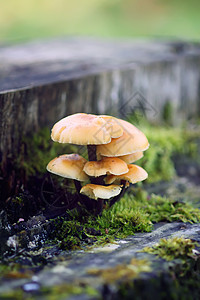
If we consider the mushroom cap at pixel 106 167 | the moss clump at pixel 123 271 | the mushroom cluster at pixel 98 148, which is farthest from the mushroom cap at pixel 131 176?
the moss clump at pixel 123 271

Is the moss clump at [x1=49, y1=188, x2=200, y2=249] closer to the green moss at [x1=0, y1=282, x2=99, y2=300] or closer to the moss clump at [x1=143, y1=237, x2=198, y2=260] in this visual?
the moss clump at [x1=143, y1=237, x2=198, y2=260]

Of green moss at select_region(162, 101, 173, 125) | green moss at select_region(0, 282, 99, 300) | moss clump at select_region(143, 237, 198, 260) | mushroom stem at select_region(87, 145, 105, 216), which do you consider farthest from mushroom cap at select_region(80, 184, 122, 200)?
green moss at select_region(162, 101, 173, 125)

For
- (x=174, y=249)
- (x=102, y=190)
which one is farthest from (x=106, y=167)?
(x=174, y=249)

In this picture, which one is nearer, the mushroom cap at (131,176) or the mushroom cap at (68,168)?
the mushroom cap at (68,168)

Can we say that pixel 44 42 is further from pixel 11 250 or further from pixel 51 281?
pixel 51 281

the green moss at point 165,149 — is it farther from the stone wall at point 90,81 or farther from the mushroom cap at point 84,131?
the mushroom cap at point 84,131

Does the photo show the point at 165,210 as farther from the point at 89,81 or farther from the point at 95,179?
the point at 89,81
